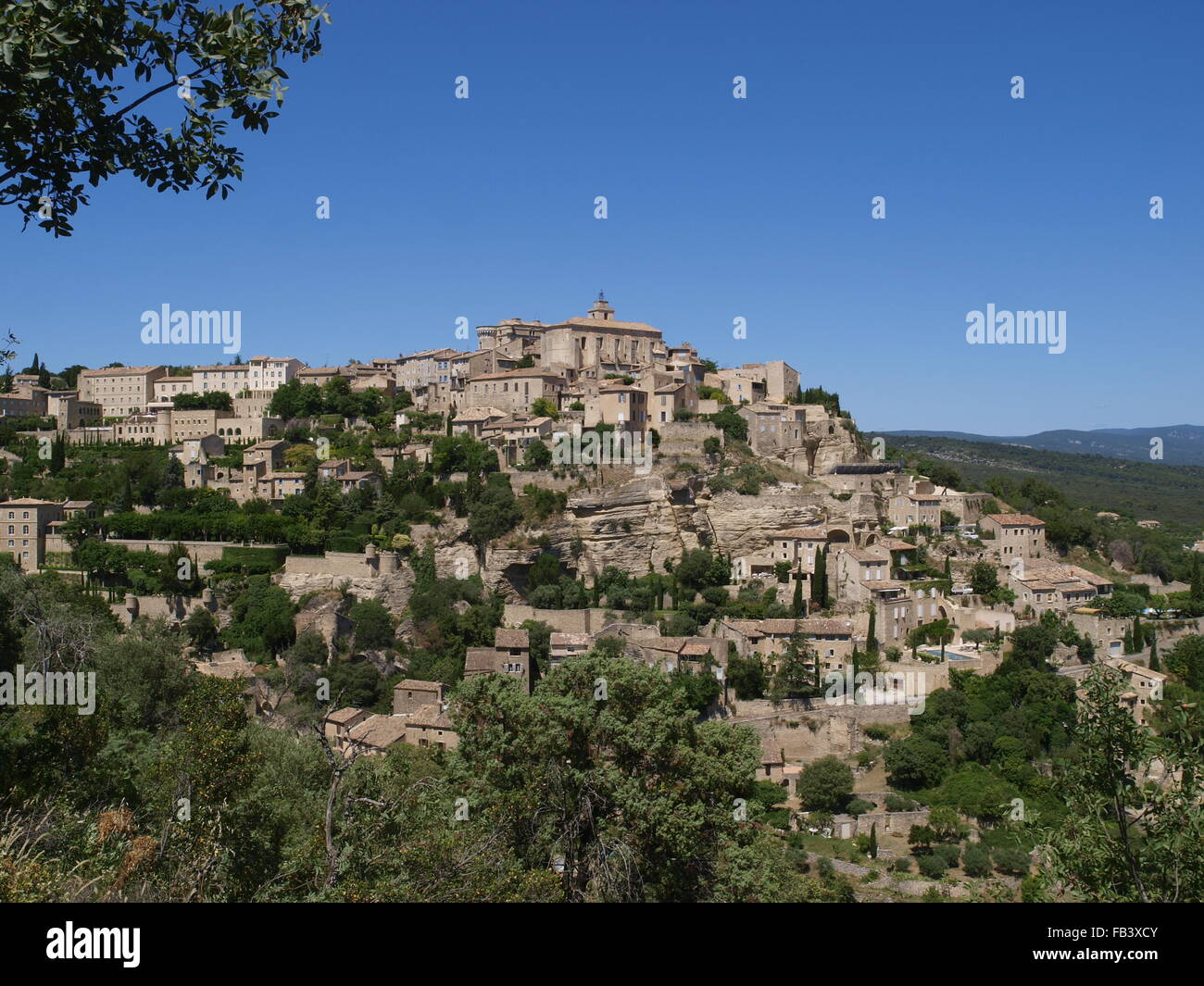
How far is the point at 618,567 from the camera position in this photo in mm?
37812

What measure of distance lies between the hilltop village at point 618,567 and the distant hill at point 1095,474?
45.0 m

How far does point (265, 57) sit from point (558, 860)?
8725mm

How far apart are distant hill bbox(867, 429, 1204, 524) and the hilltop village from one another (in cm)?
4497

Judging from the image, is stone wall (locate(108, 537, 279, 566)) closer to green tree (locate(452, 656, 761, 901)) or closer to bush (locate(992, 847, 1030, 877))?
green tree (locate(452, 656, 761, 901))

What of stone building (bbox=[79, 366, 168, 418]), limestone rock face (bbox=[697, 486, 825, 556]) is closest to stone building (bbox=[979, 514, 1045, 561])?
limestone rock face (bbox=[697, 486, 825, 556])

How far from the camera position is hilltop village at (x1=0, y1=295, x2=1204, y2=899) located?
27609 mm

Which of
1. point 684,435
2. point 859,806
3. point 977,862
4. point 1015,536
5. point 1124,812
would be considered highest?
point 684,435

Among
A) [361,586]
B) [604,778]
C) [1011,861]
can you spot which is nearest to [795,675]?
[1011,861]

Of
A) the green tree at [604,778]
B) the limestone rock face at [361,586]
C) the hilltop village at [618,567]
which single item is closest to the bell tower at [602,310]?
the hilltop village at [618,567]

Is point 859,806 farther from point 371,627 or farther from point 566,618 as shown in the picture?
point 371,627

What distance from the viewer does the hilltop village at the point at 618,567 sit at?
2761cm

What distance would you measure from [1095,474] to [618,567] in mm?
99670

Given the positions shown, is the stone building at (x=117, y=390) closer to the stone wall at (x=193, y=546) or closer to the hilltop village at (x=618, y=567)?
the hilltop village at (x=618, y=567)
